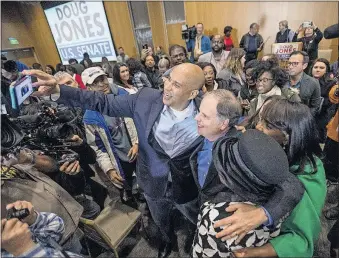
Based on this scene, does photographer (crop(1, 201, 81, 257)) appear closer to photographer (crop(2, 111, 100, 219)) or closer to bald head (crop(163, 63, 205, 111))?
photographer (crop(2, 111, 100, 219))

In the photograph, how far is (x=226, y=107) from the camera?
110cm

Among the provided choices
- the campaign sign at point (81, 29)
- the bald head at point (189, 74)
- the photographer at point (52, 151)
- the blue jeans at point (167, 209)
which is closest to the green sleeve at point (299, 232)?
the blue jeans at point (167, 209)

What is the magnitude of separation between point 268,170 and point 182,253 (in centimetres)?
132

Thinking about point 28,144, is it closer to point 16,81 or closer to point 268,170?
point 16,81

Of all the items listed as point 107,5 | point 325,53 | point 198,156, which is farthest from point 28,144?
point 107,5

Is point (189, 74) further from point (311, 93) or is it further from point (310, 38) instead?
point (310, 38)

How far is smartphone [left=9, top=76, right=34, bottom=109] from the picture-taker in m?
0.75

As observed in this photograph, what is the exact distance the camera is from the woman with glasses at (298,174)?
78 cm

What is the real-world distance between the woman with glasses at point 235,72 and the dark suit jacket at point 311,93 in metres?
0.64

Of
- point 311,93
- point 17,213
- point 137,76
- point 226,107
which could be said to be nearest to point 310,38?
point 311,93

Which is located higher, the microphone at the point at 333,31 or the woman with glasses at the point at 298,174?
the microphone at the point at 333,31

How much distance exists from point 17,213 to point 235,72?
2571mm

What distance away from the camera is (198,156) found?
1.25 m

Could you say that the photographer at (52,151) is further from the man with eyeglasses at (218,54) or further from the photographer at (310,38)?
the photographer at (310,38)
